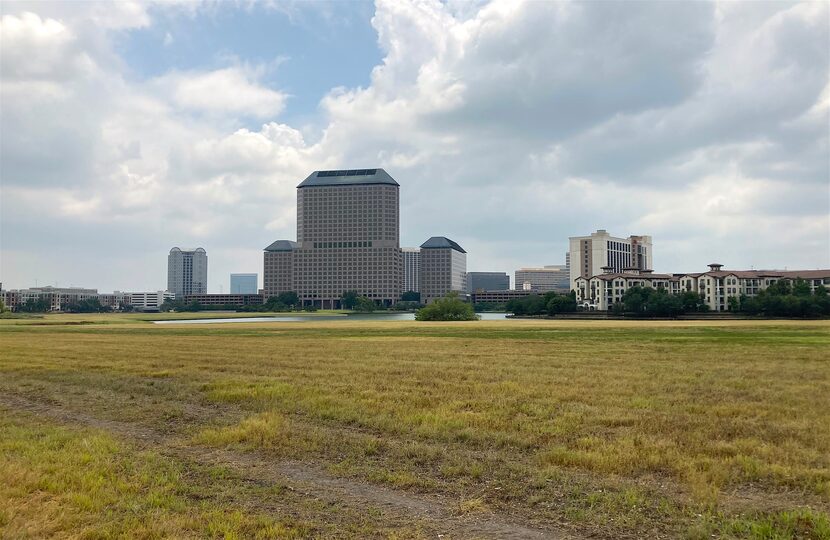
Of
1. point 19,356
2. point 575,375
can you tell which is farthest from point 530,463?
point 19,356

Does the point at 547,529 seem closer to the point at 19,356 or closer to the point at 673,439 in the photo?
the point at 673,439

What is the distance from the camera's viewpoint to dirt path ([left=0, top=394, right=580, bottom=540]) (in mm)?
8961

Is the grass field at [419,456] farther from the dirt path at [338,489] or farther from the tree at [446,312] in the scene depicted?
the tree at [446,312]

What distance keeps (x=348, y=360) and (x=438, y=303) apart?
370 feet

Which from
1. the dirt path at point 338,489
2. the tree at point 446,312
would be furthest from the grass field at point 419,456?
the tree at point 446,312

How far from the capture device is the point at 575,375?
26516mm

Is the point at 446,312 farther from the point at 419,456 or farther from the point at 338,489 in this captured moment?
the point at 338,489

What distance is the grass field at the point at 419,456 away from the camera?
928 centimetres

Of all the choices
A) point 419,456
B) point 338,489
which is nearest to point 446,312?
point 419,456

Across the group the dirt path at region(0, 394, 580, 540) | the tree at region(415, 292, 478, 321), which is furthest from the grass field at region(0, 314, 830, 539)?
the tree at region(415, 292, 478, 321)

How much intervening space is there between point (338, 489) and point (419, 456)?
2.60 m

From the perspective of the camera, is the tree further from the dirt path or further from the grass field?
the dirt path

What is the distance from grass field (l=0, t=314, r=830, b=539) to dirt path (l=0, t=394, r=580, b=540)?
0.17ft

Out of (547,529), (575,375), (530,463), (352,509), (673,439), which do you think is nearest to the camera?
(547,529)
